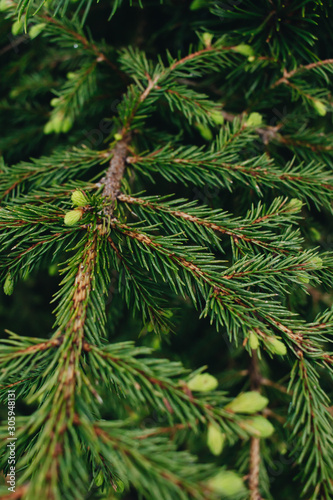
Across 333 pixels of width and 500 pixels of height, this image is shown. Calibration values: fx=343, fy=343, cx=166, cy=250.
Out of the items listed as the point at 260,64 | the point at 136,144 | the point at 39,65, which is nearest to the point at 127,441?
the point at 136,144

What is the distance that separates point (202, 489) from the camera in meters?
0.54

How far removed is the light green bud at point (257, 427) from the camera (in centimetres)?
61

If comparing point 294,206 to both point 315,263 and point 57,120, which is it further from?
point 57,120

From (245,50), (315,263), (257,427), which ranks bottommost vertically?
(257,427)

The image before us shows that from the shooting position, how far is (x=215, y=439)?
→ 1.97ft

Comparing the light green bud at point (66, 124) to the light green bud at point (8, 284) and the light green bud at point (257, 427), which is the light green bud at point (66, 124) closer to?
the light green bud at point (8, 284)

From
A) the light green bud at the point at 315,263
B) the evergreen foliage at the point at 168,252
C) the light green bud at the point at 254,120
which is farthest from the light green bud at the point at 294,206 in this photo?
the light green bud at the point at 254,120

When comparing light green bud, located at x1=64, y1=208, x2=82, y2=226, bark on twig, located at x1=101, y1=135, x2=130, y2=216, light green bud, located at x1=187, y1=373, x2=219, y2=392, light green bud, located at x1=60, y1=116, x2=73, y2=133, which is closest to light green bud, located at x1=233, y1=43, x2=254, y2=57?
bark on twig, located at x1=101, y1=135, x2=130, y2=216

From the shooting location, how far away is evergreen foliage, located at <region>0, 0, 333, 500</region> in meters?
0.62

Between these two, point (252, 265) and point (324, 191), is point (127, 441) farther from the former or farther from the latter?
point (324, 191)

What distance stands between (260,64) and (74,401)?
1.12 m

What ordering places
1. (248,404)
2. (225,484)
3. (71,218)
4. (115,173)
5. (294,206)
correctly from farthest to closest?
(115,173) < (294,206) < (71,218) < (248,404) < (225,484)

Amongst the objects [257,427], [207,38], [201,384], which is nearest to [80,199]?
[201,384]

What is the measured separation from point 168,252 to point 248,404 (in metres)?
0.36
